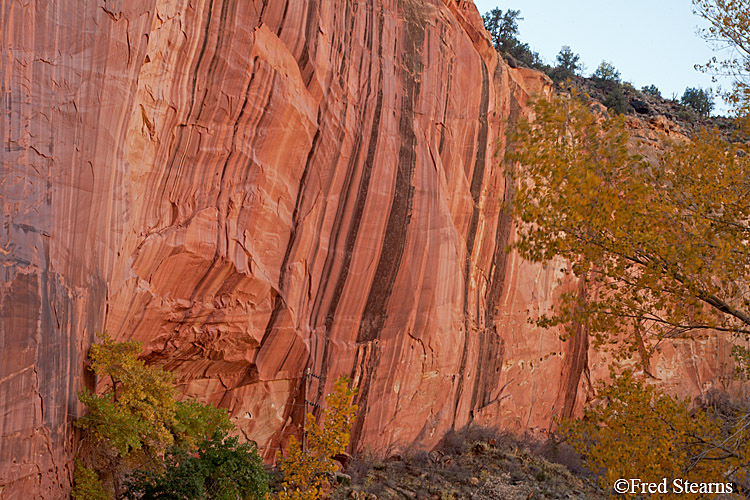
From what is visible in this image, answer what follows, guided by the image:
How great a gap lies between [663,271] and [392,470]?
8.66m

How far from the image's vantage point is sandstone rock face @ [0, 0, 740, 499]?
767 cm

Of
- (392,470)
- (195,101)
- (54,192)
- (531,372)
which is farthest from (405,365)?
(54,192)

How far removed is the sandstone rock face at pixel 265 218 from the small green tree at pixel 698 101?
23054 mm

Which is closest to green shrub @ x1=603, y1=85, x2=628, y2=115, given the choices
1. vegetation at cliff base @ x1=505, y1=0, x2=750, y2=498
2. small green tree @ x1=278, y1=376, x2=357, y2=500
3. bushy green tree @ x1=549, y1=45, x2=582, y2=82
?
bushy green tree @ x1=549, y1=45, x2=582, y2=82

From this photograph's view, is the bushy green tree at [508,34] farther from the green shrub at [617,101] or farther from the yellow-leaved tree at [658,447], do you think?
the yellow-leaved tree at [658,447]

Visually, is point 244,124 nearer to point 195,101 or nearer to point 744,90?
point 195,101

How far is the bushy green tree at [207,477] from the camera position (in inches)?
307

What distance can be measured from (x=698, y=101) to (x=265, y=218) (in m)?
36.0

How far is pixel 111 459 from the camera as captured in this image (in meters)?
8.52

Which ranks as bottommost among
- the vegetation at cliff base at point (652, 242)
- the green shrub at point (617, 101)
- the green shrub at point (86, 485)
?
the green shrub at point (86, 485)

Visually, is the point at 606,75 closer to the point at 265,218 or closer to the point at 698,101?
the point at 698,101

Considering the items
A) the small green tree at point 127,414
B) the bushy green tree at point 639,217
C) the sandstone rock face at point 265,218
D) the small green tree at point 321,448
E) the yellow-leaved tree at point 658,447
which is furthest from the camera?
the small green tree at point 321,448

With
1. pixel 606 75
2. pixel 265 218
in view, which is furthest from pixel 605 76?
pixel 265 218

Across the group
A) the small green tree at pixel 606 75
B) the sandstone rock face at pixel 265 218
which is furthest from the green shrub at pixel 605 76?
the sandstone rock face at pixel 265 218
